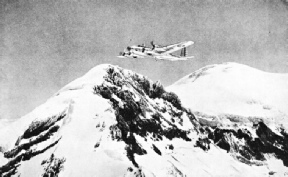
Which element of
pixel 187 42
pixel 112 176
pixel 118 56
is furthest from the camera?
pixel 112 176

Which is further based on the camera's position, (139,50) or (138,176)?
(138,176)

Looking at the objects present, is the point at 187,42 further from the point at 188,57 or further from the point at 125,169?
the point at 125,169

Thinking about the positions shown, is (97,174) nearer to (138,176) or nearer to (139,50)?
(138,176)

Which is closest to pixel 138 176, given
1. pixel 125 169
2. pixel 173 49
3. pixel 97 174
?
pixel 125 169

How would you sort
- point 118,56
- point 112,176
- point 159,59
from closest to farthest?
point 118,56, point 159,59, point 112,176

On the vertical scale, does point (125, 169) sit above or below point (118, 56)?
below

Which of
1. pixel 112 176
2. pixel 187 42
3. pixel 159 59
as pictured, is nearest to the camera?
pixel 159 59
